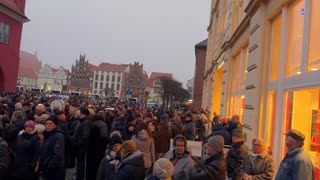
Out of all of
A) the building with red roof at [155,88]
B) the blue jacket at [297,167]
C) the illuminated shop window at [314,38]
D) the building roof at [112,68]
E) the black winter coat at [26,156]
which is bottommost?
the black winter coat at [26,156]

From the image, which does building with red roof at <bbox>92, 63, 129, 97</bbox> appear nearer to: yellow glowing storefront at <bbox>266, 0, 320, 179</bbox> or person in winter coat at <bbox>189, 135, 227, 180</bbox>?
yellow glowing storefront at <bbox>266, 0, 320, 179</bbox>

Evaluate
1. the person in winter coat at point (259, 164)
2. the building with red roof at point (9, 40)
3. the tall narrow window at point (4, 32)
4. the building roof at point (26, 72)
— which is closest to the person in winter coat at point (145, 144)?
the person in winter coat at point (259, 164)

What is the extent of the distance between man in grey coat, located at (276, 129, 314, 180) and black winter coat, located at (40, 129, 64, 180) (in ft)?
14.1

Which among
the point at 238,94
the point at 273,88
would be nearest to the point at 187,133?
the point at 238,94

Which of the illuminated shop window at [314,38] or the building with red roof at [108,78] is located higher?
the building with red roof at [108,78]

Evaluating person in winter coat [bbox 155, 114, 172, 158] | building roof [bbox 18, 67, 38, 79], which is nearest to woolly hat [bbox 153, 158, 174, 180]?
person in winter coat [bbox 155, 114, 172, 158]

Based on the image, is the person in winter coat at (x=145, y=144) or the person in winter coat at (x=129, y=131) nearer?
the person in winter coat at (x=145, y=144)

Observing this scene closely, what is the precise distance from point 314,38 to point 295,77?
0.90 metres

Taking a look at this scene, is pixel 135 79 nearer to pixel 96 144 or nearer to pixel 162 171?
pixel 96 144

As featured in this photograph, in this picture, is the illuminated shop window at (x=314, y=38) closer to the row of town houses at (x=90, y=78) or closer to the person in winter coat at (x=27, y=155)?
the person in winter coat at (x=27, y=155)

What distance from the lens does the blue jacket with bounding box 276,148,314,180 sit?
506cm

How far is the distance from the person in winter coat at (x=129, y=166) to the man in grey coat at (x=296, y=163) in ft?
6.40

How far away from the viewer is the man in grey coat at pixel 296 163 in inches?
200

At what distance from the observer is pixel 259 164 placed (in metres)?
6.37
